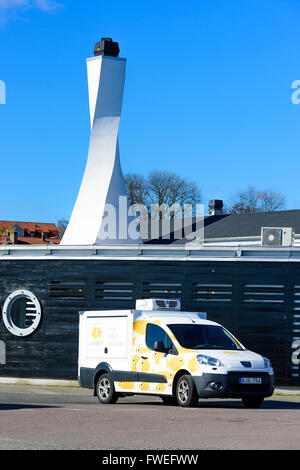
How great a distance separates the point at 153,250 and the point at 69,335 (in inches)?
131

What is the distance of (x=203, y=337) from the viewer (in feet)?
58.7

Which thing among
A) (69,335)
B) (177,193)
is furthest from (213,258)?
(177,193)

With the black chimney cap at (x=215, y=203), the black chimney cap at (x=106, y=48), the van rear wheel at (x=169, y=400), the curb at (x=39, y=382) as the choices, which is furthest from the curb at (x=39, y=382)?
the black chimney cap at (x=215, y=203)

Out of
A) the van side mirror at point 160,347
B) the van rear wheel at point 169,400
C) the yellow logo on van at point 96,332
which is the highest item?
the yellow logo on van at point 96,332

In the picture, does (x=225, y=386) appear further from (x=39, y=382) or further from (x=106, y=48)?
(x=106, y=48)

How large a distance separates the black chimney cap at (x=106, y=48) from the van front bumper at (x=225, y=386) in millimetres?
23288

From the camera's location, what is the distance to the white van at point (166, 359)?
1661cm

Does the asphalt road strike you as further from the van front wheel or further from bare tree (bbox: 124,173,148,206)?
bare tree (bbox: 124,173,148,206)

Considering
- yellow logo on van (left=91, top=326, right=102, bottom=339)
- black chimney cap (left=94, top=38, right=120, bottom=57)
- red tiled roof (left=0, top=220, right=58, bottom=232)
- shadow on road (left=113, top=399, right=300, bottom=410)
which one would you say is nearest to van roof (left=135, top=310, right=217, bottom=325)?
yellow logo on van (left=91, top=326, right=102, bottom=339)

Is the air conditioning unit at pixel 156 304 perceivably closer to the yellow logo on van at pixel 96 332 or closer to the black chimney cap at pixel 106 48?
the yellow logo on van at pixel 96 332

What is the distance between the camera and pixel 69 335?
81.9ft

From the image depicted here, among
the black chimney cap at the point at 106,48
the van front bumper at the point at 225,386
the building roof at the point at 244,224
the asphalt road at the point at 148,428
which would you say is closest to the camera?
the asphalt road at the point at 148,428

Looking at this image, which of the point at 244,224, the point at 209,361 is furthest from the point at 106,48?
the point at 244,224
